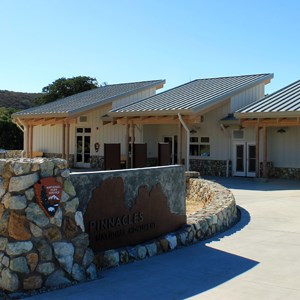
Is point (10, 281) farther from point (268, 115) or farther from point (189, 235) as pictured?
point (268, 115)

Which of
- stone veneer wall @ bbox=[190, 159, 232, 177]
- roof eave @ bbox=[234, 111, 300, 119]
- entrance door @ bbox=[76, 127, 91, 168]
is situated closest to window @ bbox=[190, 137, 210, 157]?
stone veneer wall @ bbox=[190, 159, 232, 177]

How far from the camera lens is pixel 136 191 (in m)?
8.24

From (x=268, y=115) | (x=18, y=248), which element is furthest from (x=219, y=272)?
(x=268, y=115)

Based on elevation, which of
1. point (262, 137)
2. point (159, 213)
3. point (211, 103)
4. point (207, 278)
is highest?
point (211, 103)

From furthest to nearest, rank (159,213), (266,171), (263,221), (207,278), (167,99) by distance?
1. (167,99)
2. (266,171)
3. (263,221)
4. (159,213)
5. (207,278)

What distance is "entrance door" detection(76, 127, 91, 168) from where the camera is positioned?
104 feet

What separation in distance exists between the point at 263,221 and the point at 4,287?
714cm

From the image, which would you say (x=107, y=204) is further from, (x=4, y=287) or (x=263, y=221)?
(x=263, y=221)

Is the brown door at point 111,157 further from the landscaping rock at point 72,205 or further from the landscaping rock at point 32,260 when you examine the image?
the landscaping rock at point 32,260

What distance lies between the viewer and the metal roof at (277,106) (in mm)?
21058

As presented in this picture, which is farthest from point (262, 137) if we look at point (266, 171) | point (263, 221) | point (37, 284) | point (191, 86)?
point (37, 284)

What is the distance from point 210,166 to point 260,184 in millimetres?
5448

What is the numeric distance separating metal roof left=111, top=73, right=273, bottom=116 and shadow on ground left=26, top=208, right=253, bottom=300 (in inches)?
603

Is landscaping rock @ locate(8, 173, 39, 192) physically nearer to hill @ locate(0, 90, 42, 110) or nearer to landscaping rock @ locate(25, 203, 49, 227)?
landscaping rock @ locate(25, 203, 49, 227)
